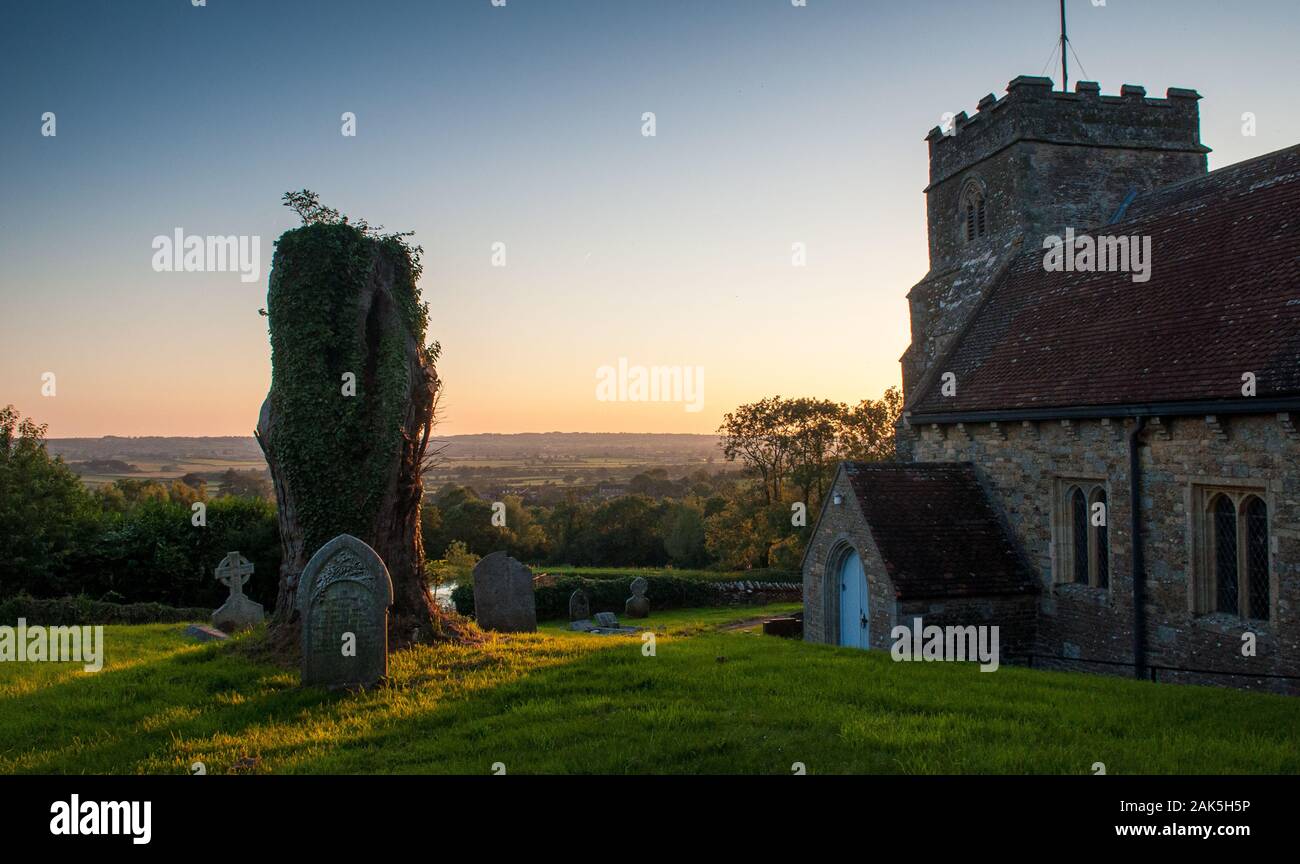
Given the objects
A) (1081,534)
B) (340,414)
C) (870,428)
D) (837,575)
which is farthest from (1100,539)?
(870,428)

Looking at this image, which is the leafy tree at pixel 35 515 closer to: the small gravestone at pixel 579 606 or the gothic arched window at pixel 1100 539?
the small gravestone at pixel 579 606

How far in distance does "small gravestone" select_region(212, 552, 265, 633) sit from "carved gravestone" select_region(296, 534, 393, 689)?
9.99 metres

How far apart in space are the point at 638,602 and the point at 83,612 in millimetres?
17428

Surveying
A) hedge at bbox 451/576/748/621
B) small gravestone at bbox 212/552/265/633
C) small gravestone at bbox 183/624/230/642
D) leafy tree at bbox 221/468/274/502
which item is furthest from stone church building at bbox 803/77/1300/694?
leafy tree at bbox 221/468/274/502

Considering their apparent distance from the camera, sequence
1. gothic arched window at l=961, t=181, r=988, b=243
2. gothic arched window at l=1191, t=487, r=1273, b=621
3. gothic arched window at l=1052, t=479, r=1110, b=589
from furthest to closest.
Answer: gothic arched window at l=961, t=181, r=988, b=243, gothic arched window at l=1052, t=479, r=1110, b=589, gothic arched window at l=1191, t=487, r=1273, b=621

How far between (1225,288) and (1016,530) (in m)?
5.02

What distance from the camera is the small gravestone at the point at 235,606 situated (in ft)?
61.4

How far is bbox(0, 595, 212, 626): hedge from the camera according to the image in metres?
19.5

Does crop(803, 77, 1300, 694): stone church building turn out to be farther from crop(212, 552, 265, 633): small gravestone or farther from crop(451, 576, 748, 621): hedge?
crop(451, 576, 748, 621): hedge

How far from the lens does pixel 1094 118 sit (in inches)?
728

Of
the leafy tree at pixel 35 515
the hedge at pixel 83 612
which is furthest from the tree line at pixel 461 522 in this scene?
the hedge at pixel 83 612

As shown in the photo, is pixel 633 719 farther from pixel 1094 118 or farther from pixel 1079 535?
pixel 1094 118

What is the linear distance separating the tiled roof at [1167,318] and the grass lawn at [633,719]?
14.9ft
